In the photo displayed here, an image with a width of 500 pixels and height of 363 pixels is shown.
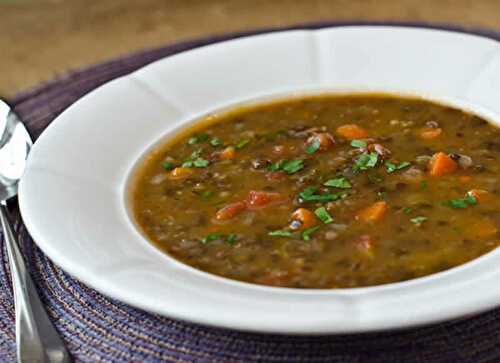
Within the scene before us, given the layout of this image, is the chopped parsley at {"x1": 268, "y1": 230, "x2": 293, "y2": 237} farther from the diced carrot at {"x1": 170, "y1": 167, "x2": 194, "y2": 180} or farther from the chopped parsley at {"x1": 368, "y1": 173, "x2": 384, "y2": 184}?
the diced carrot at {"x1": 170, "y1": 167, "x2": 194, "y2": 180}

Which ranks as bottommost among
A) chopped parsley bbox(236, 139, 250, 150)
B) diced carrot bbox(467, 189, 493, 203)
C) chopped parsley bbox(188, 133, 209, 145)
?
chopped parsley bbox(188, 133, 209, 145)

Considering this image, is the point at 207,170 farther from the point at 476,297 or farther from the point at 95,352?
the point at 476,297

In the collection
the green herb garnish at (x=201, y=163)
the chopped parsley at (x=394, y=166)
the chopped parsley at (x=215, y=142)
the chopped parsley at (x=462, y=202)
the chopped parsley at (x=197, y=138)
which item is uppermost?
the chopped parsley at (x=462, y=202)

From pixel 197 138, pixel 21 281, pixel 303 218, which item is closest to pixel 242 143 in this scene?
pixel 197 138

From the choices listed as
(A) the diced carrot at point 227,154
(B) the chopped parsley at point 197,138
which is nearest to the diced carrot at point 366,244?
(A) the diced carrot at point 227,154

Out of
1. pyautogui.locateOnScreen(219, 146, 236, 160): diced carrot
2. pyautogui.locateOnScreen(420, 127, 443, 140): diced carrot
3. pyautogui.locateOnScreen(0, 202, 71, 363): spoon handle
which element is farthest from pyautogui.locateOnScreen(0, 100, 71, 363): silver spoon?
pyautogui.locateOnScreen(420, 127, 443, 140): diced carrot

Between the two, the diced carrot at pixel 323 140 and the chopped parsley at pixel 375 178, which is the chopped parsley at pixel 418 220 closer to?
the chopped parsley at pixel 375 178

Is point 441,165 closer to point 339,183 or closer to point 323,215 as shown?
point 339,183
